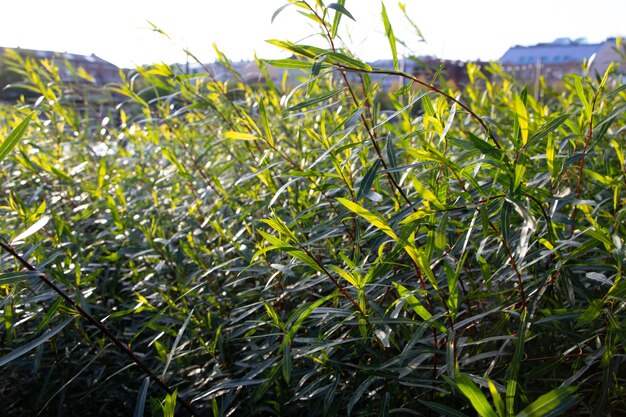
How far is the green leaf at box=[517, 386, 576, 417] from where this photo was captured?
0.76 metres

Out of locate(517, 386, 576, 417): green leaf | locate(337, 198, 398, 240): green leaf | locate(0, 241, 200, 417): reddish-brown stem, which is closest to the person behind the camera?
locate(517, 386, 576, 417): green leaf

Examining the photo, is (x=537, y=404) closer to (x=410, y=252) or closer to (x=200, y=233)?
(x=410, y=252)

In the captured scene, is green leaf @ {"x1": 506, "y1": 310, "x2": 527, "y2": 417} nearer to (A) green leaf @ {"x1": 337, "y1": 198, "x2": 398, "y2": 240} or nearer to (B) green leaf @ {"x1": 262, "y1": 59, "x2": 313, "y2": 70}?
(A) green leaf @ {"x1": 337, "y1": 198, "x2": 398, "y2": 240}

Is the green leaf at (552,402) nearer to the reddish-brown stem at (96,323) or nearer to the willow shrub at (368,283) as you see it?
the willow shrub at (368,283)

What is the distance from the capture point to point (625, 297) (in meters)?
1.00

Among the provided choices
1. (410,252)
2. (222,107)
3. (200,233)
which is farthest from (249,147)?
(410,252)

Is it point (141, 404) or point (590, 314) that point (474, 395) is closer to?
point (590, 314)

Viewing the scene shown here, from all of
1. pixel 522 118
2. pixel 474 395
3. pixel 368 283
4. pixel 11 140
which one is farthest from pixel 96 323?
pixel 522 118

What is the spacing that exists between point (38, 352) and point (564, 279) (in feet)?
4.21

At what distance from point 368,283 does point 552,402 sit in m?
0.45

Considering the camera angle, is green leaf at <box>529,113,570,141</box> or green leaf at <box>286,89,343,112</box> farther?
green leaf at <box>286,89,343,112</box>

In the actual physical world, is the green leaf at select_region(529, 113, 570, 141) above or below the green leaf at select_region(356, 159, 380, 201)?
above

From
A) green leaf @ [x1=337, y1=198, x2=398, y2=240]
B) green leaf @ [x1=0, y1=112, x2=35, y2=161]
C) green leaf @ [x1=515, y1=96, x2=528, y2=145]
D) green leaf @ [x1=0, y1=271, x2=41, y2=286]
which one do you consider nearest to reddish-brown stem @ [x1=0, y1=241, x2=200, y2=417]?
green leaf @ [x1=0, y1=271, x2=41, y2=286]

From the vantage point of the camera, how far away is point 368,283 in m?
1.15
